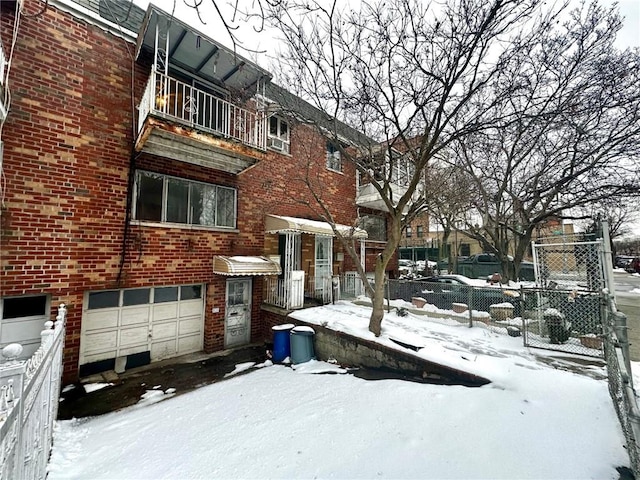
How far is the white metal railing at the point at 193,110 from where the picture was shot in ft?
21.3

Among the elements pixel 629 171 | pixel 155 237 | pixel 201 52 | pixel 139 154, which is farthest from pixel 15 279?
pixel 629 171

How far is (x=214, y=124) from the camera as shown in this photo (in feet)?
27.9

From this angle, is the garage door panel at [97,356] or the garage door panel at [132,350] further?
the garage door panel at [132,350]

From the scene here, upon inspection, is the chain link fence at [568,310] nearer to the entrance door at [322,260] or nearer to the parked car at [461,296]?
the parked car at [461,296]

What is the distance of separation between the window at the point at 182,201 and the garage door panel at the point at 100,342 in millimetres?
2952

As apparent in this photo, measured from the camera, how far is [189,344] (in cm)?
821

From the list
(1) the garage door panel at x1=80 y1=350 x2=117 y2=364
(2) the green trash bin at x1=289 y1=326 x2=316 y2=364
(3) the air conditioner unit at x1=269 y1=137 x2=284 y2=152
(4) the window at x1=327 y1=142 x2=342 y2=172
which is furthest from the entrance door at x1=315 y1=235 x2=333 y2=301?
(1) the garage door panel at x1=80 y1=350 x2=117 y2=364

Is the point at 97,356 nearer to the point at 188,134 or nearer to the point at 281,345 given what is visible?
the point at 281,345

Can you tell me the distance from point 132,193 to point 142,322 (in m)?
3.36

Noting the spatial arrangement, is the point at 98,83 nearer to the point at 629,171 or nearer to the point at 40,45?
the point at 40,45

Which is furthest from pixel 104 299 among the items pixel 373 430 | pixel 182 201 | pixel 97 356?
pixel 373 430

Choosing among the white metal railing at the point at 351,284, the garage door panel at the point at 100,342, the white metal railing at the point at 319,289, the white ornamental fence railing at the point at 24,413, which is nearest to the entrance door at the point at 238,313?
the white metal railing at the point at 319,289

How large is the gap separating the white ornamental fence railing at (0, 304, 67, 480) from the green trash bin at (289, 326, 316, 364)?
456 centimetres

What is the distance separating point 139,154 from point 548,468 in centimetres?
935
